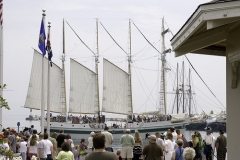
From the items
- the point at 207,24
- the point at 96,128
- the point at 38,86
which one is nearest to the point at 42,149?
the point at 207,24

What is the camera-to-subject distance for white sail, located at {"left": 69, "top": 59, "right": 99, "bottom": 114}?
70.1m

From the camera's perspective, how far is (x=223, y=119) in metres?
115

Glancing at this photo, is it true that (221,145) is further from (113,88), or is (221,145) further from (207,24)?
(113,88)

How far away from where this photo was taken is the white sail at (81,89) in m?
70.1

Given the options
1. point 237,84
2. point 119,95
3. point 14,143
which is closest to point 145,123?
point 119,95

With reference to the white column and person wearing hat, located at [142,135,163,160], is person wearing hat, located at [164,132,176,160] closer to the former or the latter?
person wearing hat, located at [142,135,163,160]

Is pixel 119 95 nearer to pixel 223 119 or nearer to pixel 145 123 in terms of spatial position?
pixel 145 123

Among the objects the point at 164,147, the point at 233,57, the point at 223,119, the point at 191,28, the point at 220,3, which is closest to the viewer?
the point at 220,3

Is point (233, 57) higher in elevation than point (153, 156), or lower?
higher

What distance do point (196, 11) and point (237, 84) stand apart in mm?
1936

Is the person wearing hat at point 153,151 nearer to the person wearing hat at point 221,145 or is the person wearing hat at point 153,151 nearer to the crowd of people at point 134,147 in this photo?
the crowd of people at point 134,147

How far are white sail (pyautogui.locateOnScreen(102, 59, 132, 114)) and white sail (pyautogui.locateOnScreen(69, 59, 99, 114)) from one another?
1925 mm

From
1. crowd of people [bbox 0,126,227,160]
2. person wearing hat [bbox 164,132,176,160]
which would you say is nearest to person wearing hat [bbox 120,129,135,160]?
crowd of people [bbox 0,126,227,160]

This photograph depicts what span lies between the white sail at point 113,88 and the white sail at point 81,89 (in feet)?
6.32
